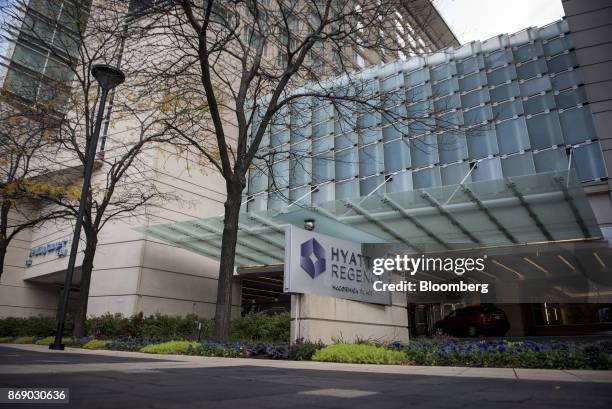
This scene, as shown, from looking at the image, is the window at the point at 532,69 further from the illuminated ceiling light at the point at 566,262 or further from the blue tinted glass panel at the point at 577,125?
the illuminated ceiling light at the point at 566,262

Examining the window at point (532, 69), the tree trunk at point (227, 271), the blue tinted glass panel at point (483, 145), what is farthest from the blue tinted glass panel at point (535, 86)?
the tree trunk at point (227, 271)

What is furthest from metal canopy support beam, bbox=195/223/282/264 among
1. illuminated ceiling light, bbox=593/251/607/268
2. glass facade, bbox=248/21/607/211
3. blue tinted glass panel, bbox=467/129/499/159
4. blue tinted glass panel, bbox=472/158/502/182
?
illuminated ceiling light, bbox=593/251/607/268

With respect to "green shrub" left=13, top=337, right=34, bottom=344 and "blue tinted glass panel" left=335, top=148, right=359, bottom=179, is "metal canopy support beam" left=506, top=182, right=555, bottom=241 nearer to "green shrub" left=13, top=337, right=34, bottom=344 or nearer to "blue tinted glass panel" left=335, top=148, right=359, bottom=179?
"blue tinted glass panel" left=335, top=148, right=359, bottom=179

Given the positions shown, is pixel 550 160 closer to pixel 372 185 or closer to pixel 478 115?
pixel 478 115

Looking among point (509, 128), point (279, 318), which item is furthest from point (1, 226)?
point (509, 128)

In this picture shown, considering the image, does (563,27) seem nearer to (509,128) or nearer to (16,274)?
(509,128)

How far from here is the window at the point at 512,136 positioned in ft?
60.6

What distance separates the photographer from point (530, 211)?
45.2ft

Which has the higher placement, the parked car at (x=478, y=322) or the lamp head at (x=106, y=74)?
the lamp head at (x=106, y=74)

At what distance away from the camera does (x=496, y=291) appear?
89.8 feet

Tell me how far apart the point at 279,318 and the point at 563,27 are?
1844 cm

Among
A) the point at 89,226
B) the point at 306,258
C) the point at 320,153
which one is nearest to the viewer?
the point at 306,258

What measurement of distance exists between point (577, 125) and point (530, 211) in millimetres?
6229

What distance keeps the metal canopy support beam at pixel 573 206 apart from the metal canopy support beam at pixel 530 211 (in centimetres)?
104
